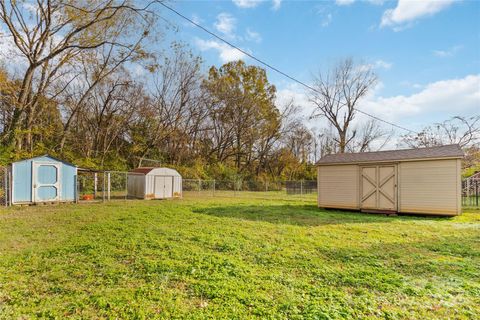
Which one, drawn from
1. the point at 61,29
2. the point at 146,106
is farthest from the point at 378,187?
the point at 146,106

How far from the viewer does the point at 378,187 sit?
1088 centimetres

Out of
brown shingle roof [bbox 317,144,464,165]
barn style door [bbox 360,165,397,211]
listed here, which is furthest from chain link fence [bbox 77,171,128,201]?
barn style door [bbox 360,165,397,211]

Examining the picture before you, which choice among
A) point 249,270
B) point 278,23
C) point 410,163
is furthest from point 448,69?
point 249,270

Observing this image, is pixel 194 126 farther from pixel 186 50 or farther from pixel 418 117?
pixel 418 117

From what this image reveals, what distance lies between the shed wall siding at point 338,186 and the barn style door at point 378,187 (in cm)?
27

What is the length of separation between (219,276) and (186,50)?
26148 millimetres

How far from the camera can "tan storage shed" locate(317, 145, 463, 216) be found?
31.2 ft

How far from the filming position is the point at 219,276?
12.0 feet

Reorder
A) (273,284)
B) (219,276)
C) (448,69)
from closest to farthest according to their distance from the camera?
(273,284), (219,276), (448,69)

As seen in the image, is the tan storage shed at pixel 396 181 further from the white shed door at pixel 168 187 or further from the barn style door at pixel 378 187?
the white shed door at pixel 168 187

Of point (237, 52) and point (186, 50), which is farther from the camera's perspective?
point (186, 50)

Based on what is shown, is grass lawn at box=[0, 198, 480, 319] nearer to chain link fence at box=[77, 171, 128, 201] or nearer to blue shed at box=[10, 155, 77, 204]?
A: blue shed at box=[10, 155, 77, 204]

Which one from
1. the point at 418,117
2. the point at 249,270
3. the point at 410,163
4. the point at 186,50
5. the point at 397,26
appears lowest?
the point at 249,270

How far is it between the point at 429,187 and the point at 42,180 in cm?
1541
